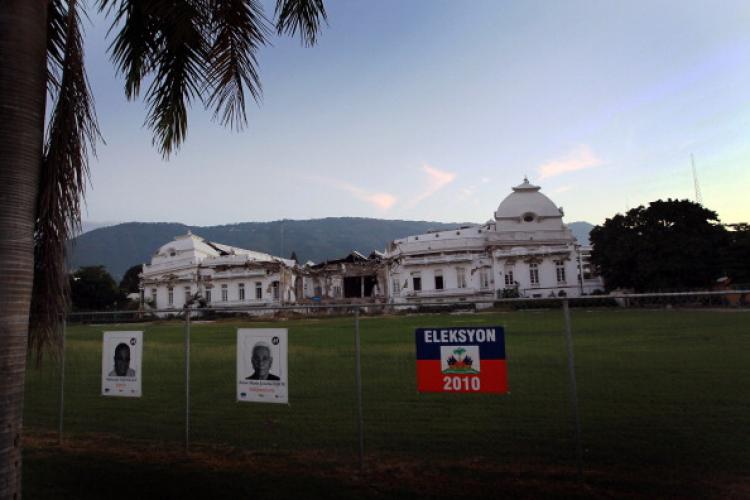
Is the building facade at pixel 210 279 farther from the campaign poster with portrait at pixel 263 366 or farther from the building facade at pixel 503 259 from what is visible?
the campaign poster with portrait at pixel 263 366

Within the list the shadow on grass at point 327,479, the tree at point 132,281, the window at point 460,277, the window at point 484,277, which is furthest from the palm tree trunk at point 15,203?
the tree at point 132,281

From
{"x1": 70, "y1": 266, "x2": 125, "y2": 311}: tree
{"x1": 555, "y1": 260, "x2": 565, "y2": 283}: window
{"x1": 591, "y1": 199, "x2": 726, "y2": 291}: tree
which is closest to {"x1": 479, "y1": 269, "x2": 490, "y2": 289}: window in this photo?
{"x1": 555, "y1": 260, "x2": 565, "y2": 283}: window

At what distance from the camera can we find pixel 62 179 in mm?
4508

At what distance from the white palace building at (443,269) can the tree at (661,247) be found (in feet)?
39.7

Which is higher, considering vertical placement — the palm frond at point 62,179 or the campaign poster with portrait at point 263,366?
the palm frond at point 62,179

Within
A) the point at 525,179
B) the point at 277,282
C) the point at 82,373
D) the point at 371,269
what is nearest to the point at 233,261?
the point at 277,282

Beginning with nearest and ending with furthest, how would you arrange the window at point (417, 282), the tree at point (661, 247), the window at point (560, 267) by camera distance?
the tree at point (661, 247) → the window at point (560, 267) → the window at point (417, 282)

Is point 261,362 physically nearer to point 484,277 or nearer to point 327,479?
point 327,479

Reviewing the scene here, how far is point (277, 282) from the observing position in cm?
7738

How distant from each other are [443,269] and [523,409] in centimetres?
6176

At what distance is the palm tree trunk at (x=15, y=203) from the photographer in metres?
3.80

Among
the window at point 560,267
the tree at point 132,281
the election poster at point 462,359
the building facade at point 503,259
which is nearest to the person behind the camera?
the election poster at point 462,359

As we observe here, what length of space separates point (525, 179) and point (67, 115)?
75.5m

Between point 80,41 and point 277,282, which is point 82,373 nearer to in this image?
point 80,41
